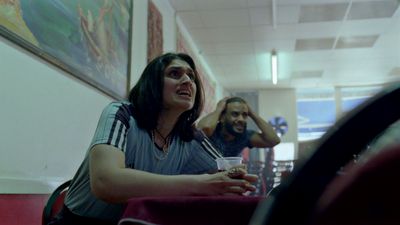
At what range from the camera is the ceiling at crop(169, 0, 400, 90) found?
17.0 ft

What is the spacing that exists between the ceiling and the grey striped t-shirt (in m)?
3.60

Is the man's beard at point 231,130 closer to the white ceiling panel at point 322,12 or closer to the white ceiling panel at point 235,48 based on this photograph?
the white ceiling panel at point 322,12

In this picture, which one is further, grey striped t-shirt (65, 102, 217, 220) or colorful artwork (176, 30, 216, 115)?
colorful artwork (176, 30, 216, 115)

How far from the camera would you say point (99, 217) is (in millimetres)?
1281

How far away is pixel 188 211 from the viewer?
737 mm

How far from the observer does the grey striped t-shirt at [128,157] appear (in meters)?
1.26

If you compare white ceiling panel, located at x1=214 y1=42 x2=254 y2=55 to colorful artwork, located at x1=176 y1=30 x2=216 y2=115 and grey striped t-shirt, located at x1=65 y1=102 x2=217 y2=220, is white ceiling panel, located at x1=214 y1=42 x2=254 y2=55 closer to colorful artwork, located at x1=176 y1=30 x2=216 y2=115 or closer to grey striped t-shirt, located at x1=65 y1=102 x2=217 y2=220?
colorful artwork, located at x1=176 y1=30 x2=216 y2=115

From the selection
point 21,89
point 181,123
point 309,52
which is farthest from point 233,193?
point 309,52

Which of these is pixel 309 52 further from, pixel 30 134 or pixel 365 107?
pixel 365 107

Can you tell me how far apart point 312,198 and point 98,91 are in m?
2.88

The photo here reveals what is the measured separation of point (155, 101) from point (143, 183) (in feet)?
2.00

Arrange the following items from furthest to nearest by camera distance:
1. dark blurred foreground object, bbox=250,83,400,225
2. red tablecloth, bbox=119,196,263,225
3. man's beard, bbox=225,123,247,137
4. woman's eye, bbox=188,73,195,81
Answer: man's beard, bbox=225,123,247,137, woman's eye, bbox=188,73,195,81, red tablecloth, bbox=119,196,263,225, dark blurred foreground object, bbox=250,83,400,225

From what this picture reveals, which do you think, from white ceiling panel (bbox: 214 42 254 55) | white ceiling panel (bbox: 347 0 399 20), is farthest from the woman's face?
white ceiling panel (bbox: 214 42 254 55)

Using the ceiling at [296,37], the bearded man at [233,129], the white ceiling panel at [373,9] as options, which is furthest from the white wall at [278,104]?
the bearded man at [233,129]
